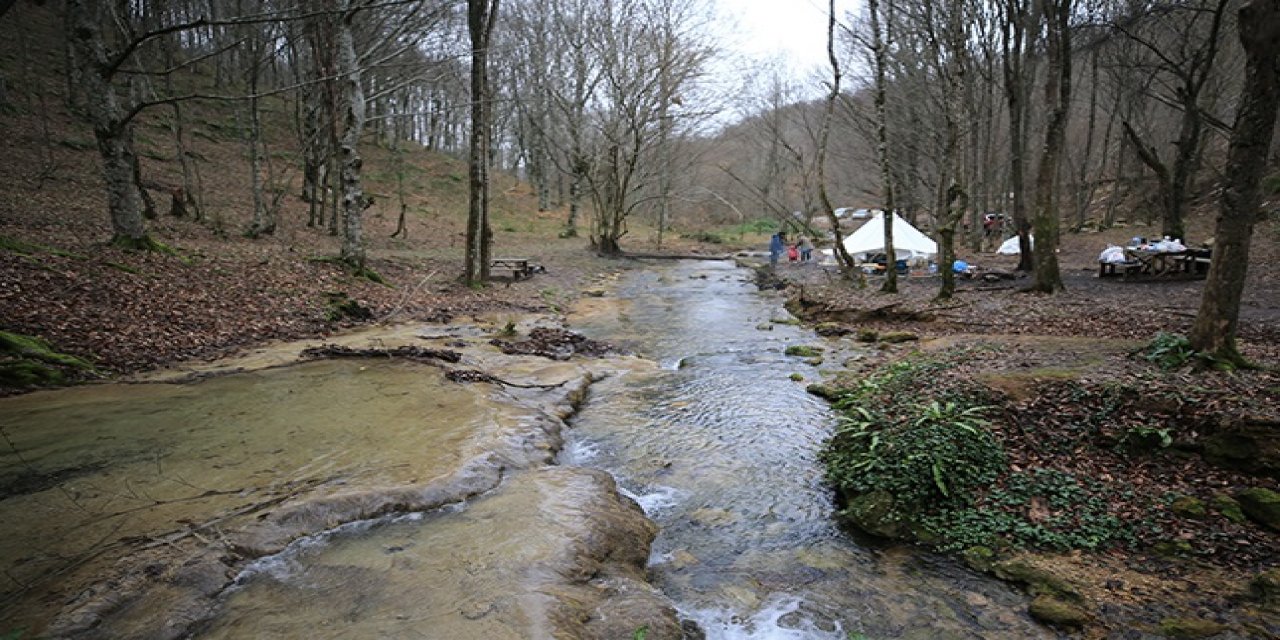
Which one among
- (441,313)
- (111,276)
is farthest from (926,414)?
(111,276)

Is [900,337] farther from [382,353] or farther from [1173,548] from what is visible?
[382,353]

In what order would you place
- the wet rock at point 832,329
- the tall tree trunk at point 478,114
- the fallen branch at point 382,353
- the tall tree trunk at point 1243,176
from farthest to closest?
the tall tree trunk at point 478,114
the wet rock at point 832,329
the fallen branch at point 382,353
the tall tree trunk at point 1243,176

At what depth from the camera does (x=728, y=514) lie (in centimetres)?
540

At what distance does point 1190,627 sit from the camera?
11.8ft

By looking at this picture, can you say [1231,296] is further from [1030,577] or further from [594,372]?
[594,372]

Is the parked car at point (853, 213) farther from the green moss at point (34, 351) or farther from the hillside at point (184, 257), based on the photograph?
the green moss at point (34, 351)

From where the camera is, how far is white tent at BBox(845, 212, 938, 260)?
68.7 ft

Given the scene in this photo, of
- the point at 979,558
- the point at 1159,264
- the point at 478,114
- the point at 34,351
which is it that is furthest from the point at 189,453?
the point at 1159,264

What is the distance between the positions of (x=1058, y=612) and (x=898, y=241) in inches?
745

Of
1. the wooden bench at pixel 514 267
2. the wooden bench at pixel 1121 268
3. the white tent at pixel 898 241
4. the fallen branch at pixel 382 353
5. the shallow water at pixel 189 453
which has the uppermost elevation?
the white tent at pixel 898 241

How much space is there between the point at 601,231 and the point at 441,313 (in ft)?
52.8

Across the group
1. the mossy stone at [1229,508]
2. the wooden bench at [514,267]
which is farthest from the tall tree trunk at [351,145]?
the mossy stone at [1229,508]

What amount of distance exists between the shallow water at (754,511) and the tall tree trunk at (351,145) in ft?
23.6

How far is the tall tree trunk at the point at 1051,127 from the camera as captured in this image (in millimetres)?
11922
